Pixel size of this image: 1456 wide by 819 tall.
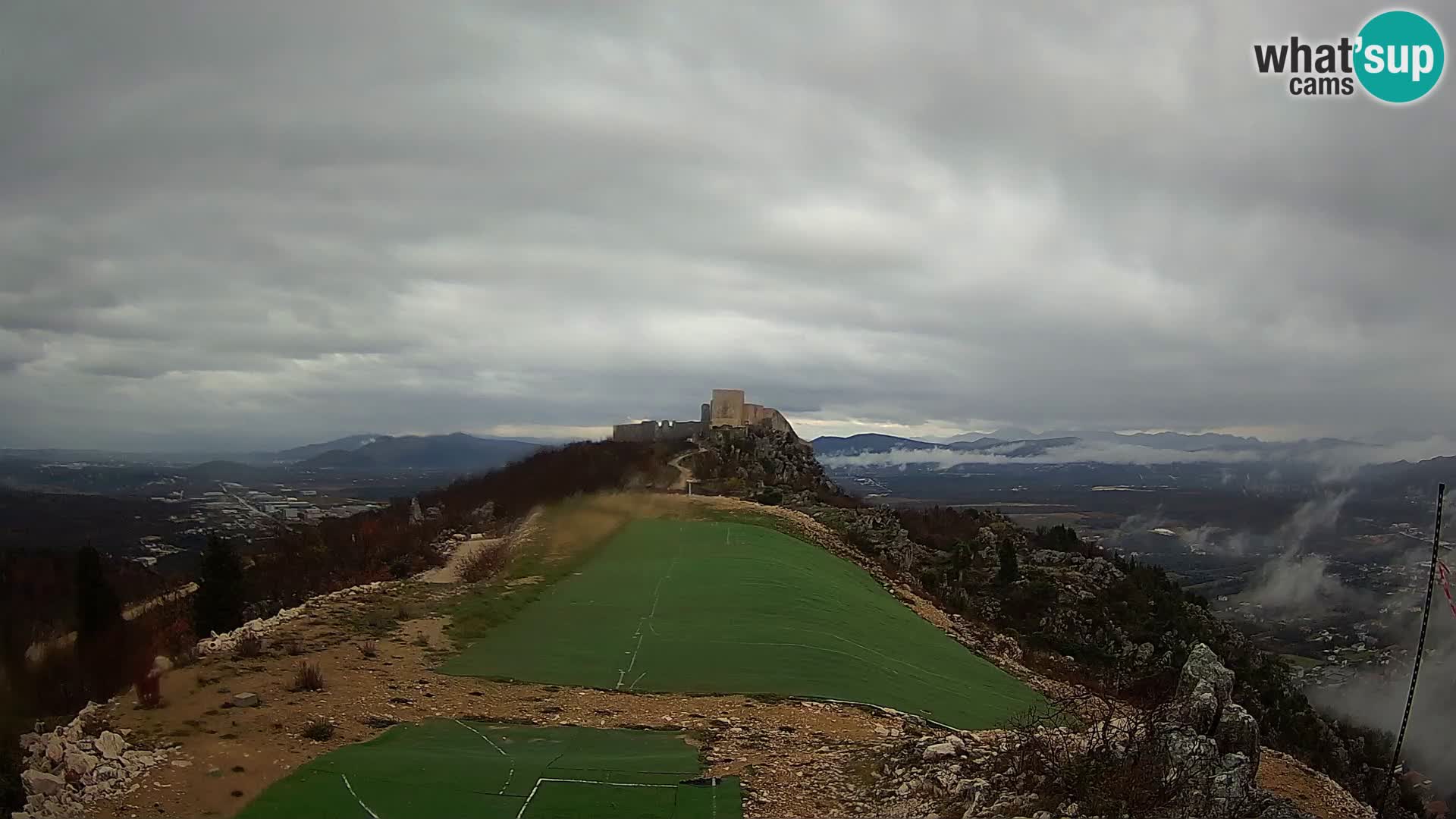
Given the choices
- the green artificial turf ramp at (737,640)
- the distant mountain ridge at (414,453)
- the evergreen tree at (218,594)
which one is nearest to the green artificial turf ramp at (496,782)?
the green artificial turf ramp at (737,640)

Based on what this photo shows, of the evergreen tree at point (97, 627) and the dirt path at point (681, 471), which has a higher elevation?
the dirt path at point (681, 471)

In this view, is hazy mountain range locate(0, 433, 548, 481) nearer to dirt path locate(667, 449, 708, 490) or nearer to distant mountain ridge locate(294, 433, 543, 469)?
distant mountain ridge locate(294, 433, 543, 469)

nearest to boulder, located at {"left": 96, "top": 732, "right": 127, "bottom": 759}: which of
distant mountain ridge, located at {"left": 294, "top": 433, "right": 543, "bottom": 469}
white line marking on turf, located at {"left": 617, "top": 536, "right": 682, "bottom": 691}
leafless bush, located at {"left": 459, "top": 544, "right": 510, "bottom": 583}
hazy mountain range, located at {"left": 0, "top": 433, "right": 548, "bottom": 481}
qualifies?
white line marking on turf, located at {"left": 617, "top": 536, "right": 682, "bottom": 691}

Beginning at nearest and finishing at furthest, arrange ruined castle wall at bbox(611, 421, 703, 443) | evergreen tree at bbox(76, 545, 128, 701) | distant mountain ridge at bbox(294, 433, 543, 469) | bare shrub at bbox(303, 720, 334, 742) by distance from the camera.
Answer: bare shrub at bbox(303, 720, 334, 742)
evergreen tree at bbox(76, 545, 128, 701)
ruined castle wall at bbox(611, 421, 703, 443)
distant mountain ridge at bbox(294, 433, 543, 469)

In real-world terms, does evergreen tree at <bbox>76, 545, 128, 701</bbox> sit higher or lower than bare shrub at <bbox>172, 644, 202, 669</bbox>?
lower

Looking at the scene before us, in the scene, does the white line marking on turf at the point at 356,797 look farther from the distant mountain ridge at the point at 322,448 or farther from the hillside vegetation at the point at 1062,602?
the distant mountain ridge at the point at 322,448

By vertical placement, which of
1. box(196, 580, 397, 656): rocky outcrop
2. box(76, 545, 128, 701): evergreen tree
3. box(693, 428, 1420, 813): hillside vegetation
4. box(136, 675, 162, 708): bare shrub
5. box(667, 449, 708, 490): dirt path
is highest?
box(667, 449, 708, 490): dirt path
